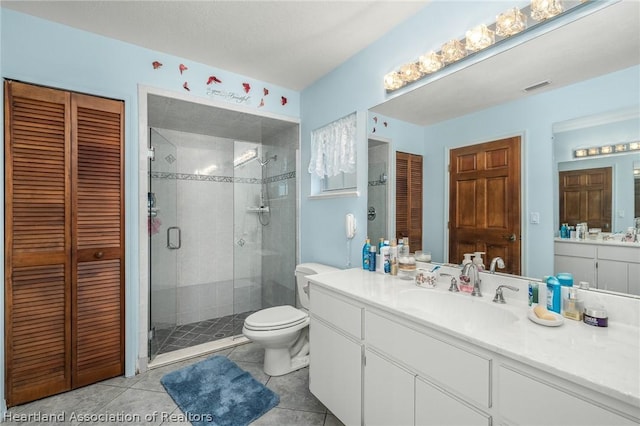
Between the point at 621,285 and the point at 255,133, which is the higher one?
the point at 255,133

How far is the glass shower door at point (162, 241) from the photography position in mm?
2447

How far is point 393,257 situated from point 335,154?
40.9 inches

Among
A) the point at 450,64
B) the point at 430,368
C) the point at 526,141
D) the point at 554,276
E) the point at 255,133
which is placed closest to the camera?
the point at 430,368

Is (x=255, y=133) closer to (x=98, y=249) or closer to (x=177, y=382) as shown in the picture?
(x=98, y=249)

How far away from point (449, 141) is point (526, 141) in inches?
16.0

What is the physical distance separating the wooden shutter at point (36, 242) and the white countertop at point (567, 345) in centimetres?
209

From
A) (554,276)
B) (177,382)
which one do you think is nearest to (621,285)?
(554,276)

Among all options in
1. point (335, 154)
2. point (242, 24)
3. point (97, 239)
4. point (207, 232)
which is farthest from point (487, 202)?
point (207, 232)

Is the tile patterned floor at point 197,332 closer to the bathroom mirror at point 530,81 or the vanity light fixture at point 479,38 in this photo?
the bathroom mirror at point 530,81

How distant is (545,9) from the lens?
4.12 ft

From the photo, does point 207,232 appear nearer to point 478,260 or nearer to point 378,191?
point 378,191

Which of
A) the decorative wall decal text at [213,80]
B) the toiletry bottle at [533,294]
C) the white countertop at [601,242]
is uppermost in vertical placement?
the decorative wall decal text at [213,80]

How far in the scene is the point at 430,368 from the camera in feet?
3.71

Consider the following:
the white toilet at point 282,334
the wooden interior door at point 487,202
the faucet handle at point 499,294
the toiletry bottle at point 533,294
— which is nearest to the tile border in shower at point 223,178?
the white toilet at point 282,334
